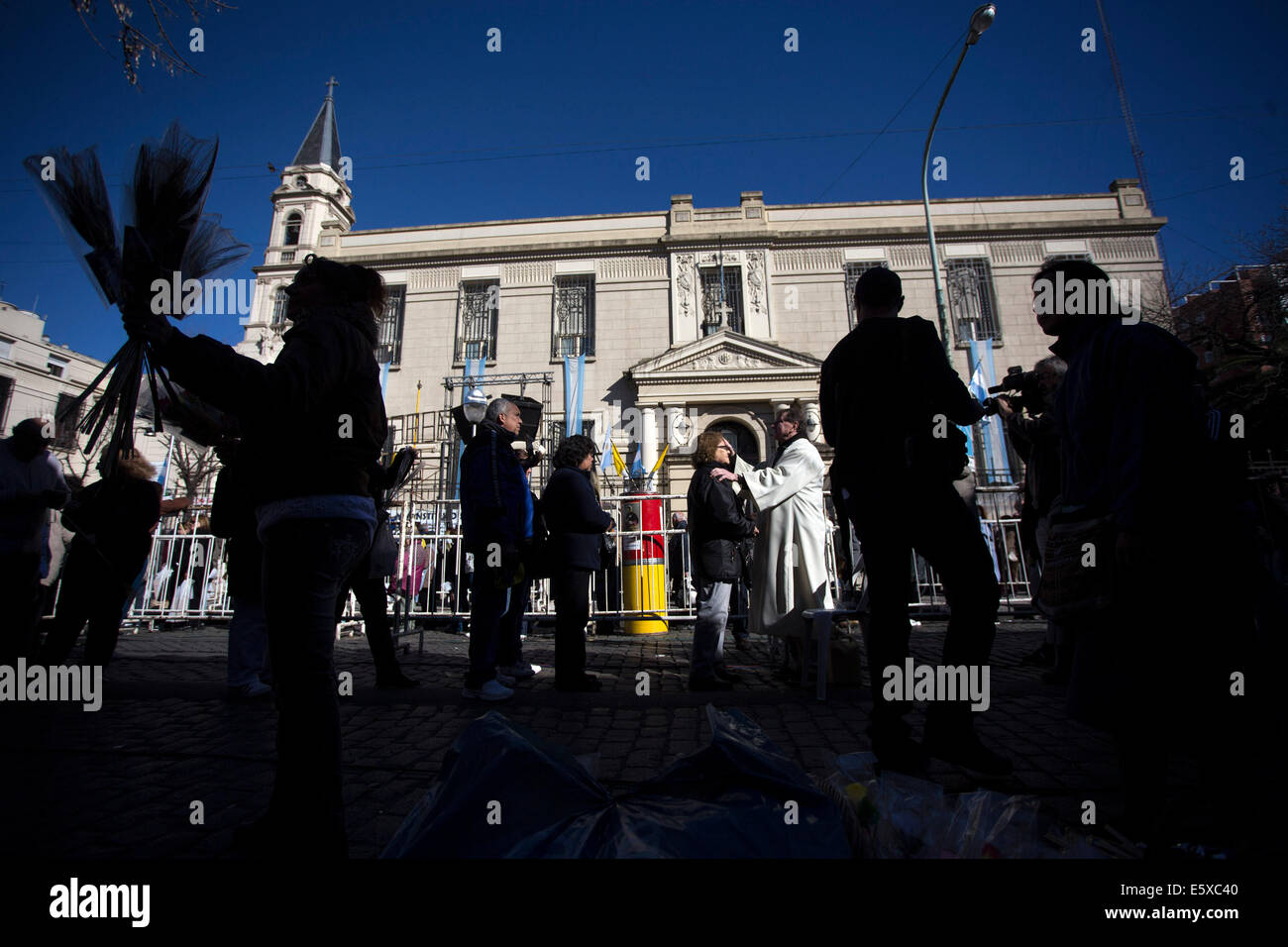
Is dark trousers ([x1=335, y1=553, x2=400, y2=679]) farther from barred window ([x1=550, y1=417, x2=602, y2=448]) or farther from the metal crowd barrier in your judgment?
barred window ([x1=550, y1=417, x2=602, y2=448])

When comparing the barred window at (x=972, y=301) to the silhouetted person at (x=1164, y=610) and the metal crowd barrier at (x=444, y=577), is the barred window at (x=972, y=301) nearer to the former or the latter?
the metal crowd barrier at (x=444, y=577)

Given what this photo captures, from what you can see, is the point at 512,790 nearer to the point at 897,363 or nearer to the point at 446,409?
the point at 897,363

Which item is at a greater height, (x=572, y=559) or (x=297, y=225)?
(x=297, y=225)

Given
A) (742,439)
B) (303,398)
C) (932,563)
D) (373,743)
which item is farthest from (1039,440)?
(742,439)

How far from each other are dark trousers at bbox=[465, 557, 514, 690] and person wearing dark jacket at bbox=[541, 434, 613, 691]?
0.43m

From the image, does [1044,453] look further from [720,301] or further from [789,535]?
[720,301]

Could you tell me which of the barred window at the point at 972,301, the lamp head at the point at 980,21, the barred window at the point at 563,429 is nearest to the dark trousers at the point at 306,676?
the lamp head at the point at 980,21

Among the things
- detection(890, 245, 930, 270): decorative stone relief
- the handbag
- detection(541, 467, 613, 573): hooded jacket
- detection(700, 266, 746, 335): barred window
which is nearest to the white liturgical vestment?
detection(541, 467, 613, 573): hooded jacket

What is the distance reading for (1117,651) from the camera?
1.71m

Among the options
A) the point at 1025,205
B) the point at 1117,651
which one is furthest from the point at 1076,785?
the point at 1025,205

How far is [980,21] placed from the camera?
9445 millimetres

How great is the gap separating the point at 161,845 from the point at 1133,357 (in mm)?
3424

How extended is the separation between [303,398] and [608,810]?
135cm
